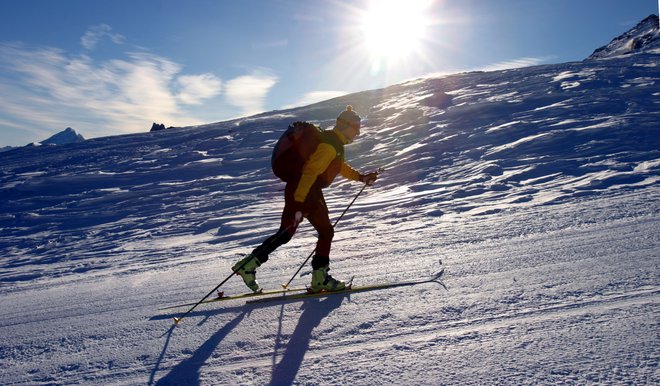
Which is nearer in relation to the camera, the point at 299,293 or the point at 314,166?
the point at 314,166

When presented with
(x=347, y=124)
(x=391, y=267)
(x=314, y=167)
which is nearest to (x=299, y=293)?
(x=391, y=267)

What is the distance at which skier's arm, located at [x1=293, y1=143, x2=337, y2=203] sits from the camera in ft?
12.6

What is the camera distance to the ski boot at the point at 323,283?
160 inches

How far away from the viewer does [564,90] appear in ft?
52.9

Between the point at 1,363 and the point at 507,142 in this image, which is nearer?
the point at 1,363

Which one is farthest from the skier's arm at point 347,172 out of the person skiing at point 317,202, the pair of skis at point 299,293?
the pair of skis at point 299,293

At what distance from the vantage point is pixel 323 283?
409 centimetres

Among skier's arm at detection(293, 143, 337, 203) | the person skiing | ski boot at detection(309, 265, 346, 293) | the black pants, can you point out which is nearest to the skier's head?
the person skiing

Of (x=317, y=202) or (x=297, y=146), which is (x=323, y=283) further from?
(x=297, y=146)

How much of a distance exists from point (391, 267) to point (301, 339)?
1667 mm

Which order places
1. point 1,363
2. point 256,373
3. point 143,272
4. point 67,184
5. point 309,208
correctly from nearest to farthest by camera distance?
point 256,373 → point 1,363 → point 309,208 → point 143,272 → point 67,184

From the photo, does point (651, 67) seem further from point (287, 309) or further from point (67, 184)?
point (67, 184)

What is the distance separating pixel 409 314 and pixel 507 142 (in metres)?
9.11

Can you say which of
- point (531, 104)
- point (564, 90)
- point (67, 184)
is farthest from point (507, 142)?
point (67, 184)
